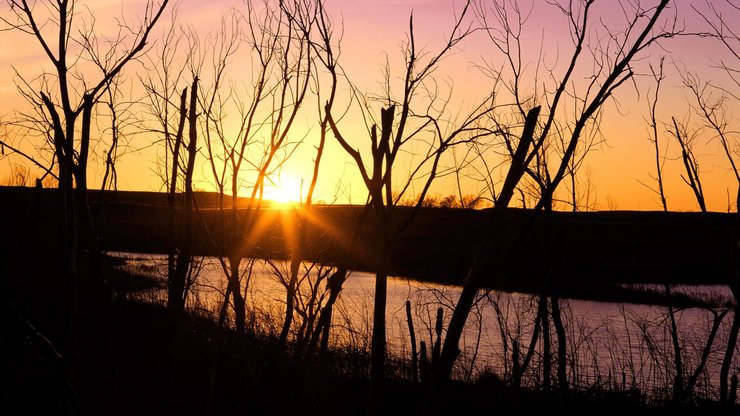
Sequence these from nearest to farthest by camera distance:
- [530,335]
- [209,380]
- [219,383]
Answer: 1. [209,380]
2. [219,383]
3. [530,335]

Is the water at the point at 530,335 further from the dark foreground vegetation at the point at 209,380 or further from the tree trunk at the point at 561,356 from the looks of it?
the tree trunk at the point at 561,356

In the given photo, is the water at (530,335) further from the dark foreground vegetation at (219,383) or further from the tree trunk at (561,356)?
the tree trunk at (561,356)

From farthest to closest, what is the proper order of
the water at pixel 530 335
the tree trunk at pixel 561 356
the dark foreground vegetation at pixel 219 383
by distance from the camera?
the water at pixel 530 335 < the dark foreground vegetation at pixel 219 383 < the tree trunk at pixel 561 356

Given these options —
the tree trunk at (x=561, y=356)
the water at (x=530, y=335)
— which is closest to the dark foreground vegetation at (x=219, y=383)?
the water at (x=530, y=335)

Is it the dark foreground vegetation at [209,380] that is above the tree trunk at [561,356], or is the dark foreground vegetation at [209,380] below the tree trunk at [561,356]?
below

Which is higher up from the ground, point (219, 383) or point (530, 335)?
point (530, 335)

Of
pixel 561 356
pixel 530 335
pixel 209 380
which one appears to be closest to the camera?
pixel 561 356

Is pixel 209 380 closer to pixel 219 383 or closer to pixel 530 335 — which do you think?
pixel 219 383

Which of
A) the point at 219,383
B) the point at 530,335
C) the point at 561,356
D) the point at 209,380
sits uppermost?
the point at 561,356

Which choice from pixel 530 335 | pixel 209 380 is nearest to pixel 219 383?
pixel 209 380

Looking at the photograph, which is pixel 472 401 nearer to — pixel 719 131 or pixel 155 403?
pixel 155 403

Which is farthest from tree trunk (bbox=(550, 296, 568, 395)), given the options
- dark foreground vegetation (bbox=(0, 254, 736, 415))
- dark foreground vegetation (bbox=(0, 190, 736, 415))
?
dark foreground vegetation (bbox=(0, 254, 736, 415))

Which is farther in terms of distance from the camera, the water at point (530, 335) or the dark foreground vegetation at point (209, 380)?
the water at point (530, 335)

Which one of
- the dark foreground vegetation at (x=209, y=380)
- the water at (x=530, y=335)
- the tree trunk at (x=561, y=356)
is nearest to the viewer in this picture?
the tree trunk at (x=561, y=356)
